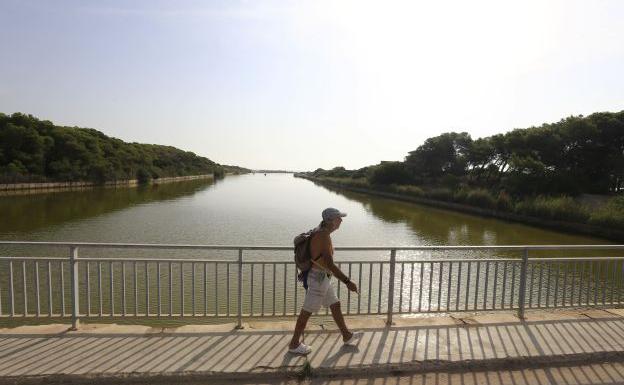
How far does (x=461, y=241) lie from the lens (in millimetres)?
22562

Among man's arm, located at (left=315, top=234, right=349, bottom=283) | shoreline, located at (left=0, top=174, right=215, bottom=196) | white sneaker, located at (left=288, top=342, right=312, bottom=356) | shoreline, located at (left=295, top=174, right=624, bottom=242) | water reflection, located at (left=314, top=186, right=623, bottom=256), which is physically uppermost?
man's arm, located at (left=315, top=234, right=349, bottom=283)

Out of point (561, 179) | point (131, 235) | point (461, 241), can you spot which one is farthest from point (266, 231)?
point (561, 179)

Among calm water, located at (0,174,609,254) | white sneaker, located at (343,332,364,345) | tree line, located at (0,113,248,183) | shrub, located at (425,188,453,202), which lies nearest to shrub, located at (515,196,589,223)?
calm water, located at (0,174,609,254)

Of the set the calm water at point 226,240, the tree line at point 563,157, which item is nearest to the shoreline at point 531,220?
the calm water at point 226,240

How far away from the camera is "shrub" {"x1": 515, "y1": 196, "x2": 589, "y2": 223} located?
27.2 metres

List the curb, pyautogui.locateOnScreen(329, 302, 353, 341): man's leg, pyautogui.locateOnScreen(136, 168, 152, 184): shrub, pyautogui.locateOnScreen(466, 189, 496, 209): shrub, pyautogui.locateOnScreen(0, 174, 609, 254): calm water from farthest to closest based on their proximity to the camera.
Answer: pyautogui.locateOnScreen(136, 168, 152, 184): shrub, pyautogui.locateOnScreen(466, 189, 496, 209): shrub, pyautogui.locateOnScreen(0, 174, 609, 254): calm water, pyautogui.locateOnScreen(329, 302, 353, 341): man's leg, the curb

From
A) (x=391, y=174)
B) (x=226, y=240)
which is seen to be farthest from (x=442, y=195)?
(x=226, y=240)

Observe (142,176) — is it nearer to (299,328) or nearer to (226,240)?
(226,240)

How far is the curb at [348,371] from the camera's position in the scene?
349 centimetres

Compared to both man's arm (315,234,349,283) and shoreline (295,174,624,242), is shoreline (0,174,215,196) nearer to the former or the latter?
shoreline (295,174,624,242)

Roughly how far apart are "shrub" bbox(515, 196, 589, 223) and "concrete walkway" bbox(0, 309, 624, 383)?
2590 centimetres

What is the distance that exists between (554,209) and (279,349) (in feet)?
98.0

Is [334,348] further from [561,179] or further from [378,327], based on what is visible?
[561,179]

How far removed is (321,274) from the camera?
13.2 ft
